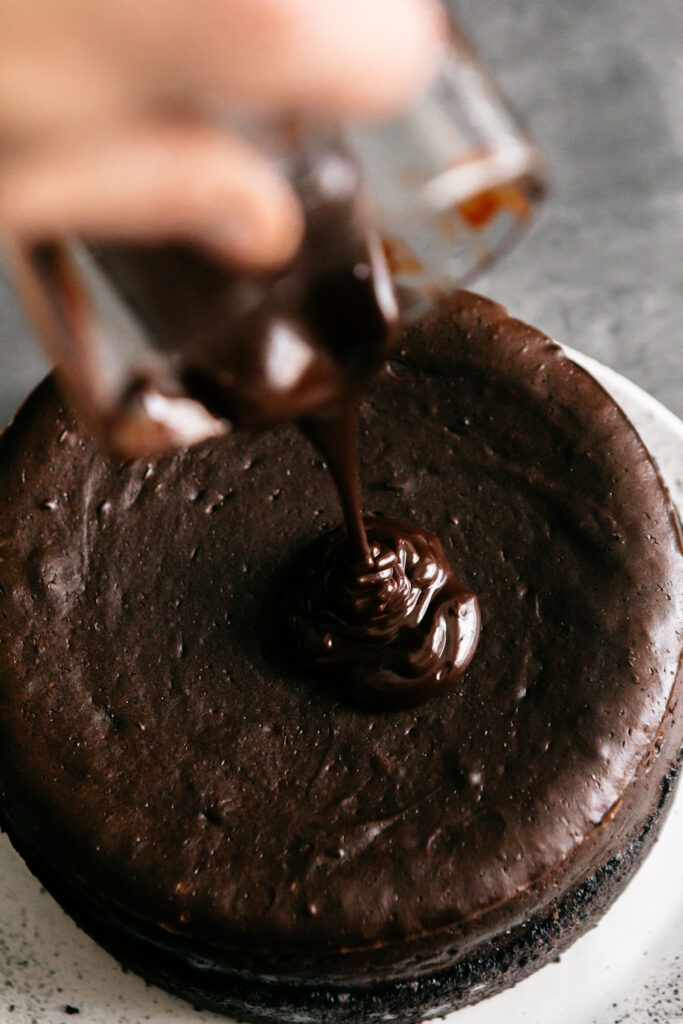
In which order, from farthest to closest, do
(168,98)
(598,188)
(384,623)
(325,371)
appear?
(598,188) < (384,623) < (325,371) < (168,98)

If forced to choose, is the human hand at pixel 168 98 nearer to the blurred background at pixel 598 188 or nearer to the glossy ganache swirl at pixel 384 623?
the glossy ganache swirl at pixel 384 623

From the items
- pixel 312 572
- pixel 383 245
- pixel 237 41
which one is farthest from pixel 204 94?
pixel 312 572

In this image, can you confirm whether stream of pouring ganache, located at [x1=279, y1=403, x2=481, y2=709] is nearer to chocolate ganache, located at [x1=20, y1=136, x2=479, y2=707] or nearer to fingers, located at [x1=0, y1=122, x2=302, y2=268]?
chocolate ganache, located at [x1=20, y1=136, x2=479, y2=707]

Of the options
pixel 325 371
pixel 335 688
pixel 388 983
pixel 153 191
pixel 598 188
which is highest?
pixel 153 191

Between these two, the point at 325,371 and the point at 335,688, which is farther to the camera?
the point at 335,688

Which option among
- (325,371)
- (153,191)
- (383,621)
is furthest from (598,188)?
(153,191)

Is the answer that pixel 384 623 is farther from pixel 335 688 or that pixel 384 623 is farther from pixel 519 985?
pixel 519 985

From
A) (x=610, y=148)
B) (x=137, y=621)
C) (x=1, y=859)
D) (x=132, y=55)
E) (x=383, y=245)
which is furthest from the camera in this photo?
(x=610, y=148)

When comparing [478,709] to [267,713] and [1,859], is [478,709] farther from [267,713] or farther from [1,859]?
[1,859]
